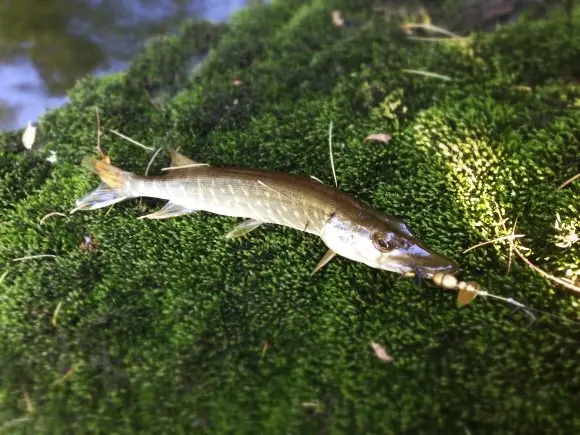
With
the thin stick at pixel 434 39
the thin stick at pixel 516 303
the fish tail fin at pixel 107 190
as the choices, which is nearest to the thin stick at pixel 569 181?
the thin stick at pixel 516 303

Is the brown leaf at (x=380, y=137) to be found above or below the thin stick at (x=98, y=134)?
below

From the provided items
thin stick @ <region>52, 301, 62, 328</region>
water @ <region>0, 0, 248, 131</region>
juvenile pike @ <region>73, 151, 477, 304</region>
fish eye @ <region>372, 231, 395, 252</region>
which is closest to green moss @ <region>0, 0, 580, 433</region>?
thin stick @ <region>52, 301, 62, 328</region>

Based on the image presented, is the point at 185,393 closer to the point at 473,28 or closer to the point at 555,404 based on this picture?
the point at 555,404

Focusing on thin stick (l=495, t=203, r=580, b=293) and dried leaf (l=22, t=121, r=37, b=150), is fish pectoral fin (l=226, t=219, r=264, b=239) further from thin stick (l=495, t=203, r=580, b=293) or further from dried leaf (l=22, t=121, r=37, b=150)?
dried leaf (l=22, t=121, r=37, b=150)

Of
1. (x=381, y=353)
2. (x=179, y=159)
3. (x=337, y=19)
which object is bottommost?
(x=381, y=353)

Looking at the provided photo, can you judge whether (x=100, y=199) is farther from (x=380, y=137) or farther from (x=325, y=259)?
(x=380, y=137)

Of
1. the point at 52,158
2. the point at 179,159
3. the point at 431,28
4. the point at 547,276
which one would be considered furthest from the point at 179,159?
the point at 431,28

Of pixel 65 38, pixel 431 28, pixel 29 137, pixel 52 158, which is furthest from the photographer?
pixel 65 38

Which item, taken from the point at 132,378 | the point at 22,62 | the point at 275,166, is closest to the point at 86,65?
the point at 22,62

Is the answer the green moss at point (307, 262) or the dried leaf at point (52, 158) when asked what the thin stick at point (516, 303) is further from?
the dried leaf at point (52, 158)
